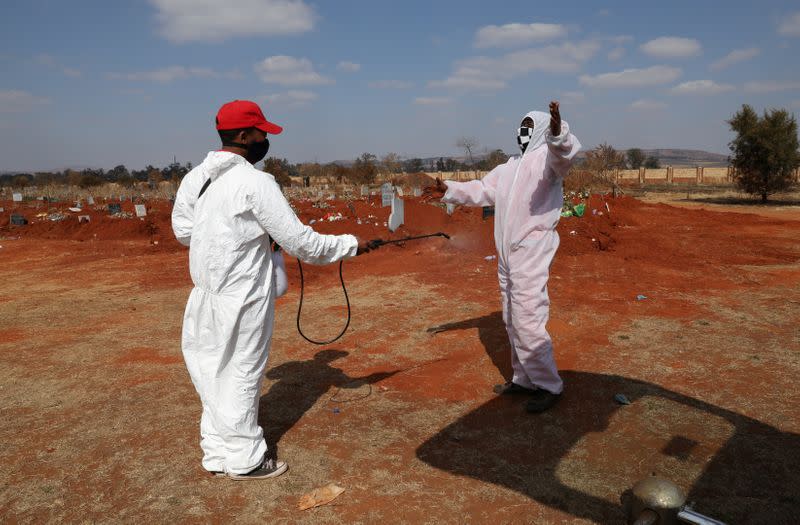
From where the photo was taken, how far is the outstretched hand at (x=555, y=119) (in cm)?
321

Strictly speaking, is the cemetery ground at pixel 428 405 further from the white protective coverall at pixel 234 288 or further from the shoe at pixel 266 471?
the white protective coverall at pixel 234 288

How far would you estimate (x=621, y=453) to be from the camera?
331cm

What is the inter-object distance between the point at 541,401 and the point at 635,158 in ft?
251

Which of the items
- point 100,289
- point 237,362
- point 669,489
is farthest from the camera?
point 100,289

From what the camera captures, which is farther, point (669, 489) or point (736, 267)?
point (736, 267)

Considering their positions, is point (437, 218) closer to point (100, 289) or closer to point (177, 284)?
point (177, 284)

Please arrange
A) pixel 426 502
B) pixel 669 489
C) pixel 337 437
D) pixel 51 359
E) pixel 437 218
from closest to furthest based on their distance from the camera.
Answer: pixel 669 489 < pixel 426 502 < pixel 337 437 < pixel 51 359 < pixel 437 218

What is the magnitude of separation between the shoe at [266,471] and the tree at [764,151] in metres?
24.3

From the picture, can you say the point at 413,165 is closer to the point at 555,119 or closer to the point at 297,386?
the point at 297,386

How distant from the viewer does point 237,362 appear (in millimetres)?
3080

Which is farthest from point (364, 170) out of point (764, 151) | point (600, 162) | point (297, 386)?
point (297, 386)

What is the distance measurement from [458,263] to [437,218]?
14.0 ft

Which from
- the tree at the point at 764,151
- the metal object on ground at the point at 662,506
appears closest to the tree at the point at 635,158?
the tree at the point at 764,151

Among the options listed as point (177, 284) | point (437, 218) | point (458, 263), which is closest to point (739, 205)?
point (437, 218)
